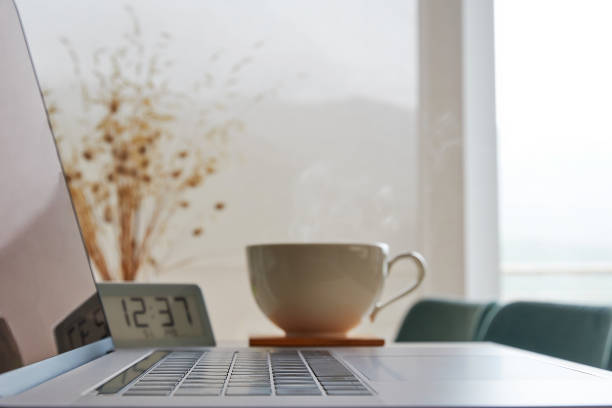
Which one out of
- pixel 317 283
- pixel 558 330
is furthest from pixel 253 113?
pixel 317 283

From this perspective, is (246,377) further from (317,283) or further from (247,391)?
(317,283)

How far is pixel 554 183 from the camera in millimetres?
2650

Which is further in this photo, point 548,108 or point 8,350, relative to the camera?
point 548,108

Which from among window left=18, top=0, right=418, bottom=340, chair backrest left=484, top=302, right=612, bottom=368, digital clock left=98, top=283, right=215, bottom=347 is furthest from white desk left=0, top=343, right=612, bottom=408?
window left=18, top=0, right=418, bottom=340

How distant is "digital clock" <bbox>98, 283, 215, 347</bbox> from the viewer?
0.76 m

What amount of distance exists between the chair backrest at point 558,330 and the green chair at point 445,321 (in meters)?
0.16

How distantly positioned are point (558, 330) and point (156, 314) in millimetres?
596

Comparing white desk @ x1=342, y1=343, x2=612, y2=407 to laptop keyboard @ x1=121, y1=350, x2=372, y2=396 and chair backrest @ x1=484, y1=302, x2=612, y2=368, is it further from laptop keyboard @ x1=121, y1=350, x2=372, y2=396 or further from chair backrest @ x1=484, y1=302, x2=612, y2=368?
chair backrest @ x1=484, y1=302, x2=612, y2=368

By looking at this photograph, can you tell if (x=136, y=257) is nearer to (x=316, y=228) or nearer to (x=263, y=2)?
(x=316, y=228)

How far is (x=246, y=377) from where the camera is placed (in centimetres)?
42

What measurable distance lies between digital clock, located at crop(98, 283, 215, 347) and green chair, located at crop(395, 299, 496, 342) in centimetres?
68

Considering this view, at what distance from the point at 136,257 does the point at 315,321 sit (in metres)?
1.70

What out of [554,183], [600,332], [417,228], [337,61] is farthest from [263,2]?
[600,332]

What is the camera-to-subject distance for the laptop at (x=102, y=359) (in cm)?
35
